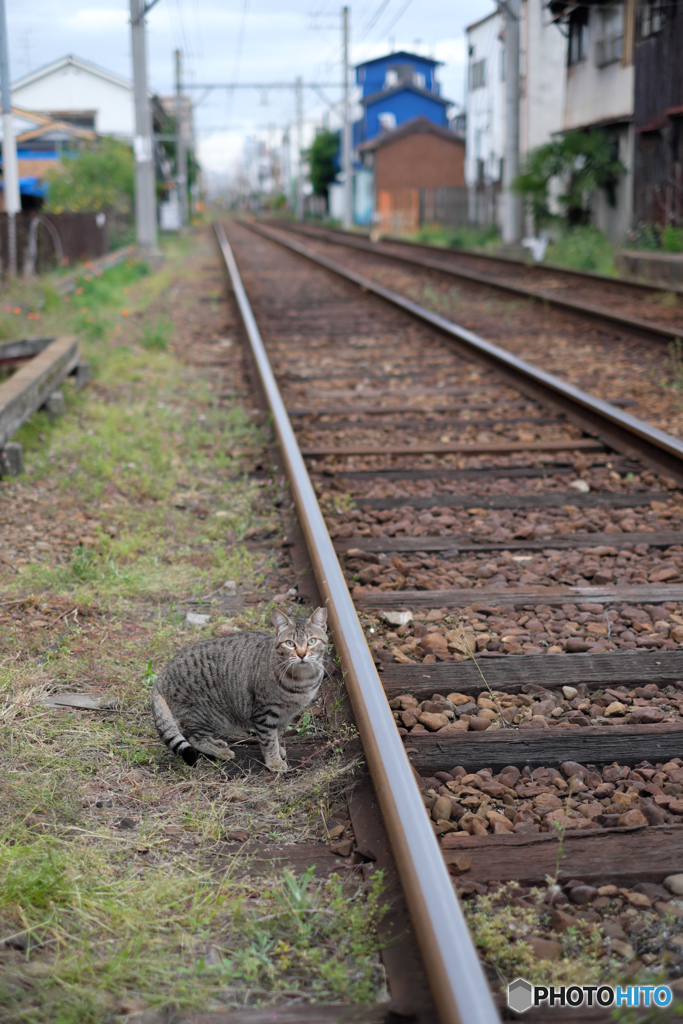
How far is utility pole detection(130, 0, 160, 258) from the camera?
20.7 m

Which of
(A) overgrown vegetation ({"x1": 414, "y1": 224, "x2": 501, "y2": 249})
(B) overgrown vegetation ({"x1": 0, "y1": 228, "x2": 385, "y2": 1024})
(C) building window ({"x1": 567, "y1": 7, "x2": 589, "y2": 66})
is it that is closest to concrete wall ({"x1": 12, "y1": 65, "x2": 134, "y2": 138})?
(A) overgrown vegetation ({"x1": 414, "y1": 224, "x2": 501, "y2": 249})

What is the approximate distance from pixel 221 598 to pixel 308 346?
7.41 metres

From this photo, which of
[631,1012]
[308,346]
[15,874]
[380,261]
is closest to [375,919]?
[631,1012]

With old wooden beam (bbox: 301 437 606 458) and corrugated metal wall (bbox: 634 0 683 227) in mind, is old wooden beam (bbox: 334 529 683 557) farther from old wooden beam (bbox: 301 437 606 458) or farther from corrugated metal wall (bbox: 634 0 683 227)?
corrugated metal wall (bbox: 634 0 683 227)

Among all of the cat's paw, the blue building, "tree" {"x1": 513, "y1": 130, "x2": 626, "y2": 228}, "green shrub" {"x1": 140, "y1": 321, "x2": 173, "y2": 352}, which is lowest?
the cat's paw

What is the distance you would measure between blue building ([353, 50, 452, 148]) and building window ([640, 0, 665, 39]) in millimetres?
45349

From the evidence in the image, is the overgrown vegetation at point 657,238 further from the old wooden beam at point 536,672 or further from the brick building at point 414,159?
the brick building at point 414,159

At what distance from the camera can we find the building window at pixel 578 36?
26281mm

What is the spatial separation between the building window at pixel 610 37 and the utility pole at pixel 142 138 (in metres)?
11.5

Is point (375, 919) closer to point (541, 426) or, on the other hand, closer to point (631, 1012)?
point (631, 1012)

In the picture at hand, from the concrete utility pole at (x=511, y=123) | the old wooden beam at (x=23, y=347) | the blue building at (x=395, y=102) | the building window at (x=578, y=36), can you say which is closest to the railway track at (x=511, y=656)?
the old wooden beam at (x=23, y=347)

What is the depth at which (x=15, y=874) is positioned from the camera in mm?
2354

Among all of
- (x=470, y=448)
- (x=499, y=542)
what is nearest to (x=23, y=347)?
(x=470, y=448)

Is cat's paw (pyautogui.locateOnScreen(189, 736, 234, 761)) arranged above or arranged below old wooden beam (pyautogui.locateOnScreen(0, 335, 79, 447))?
below
